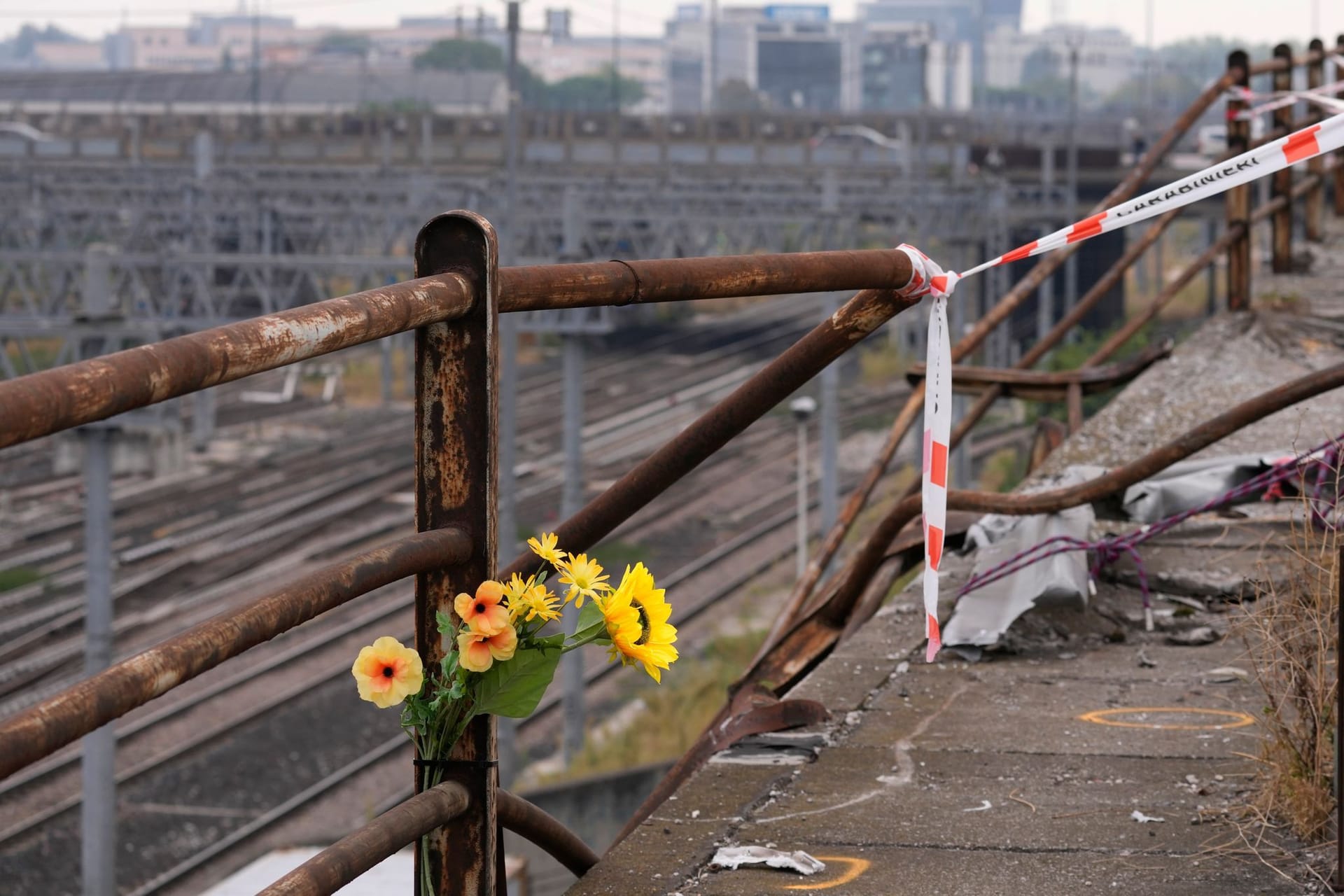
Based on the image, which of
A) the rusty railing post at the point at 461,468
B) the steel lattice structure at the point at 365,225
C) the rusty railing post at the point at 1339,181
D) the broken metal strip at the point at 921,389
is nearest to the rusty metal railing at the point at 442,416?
the rusty railing post at the point at 461,468

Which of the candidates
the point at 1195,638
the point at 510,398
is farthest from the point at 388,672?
the point at 510,398

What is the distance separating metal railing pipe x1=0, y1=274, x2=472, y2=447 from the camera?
5.05 feet

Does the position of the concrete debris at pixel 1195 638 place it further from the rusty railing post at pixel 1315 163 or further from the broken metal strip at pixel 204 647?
the rusty railing post at pixel 1315 163

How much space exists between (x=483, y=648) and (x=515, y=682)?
0.08 m

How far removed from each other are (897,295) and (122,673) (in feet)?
5.69

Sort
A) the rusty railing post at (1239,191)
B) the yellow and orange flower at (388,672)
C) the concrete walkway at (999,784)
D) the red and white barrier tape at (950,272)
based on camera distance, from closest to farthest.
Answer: the yellow and orange flower at (388,672)
the concrete walkway at (999,784)
the red and white barrier tape at (950,272)
the rusty railing post at (1239,191)

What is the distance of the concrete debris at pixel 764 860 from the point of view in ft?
9.80

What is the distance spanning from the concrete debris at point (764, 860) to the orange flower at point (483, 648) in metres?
0.95

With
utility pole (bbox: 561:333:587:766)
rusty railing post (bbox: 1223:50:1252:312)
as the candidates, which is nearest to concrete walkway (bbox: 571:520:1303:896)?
rusty railing post (bbox: 1223:50:1252:312)

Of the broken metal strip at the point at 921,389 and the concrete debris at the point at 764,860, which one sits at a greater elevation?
the broken metal strip at the point at 921,389

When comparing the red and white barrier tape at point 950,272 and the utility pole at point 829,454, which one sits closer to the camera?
the red and white barrier tape at point 950,272

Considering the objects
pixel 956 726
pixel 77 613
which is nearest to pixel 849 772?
pixel 956 726

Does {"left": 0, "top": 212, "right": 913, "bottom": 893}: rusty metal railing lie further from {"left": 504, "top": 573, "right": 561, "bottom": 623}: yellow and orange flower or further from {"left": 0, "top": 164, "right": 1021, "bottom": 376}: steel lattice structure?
{"left": 0, "top": 164, "right": 1021, "bottom": 376}: steel lattice structure

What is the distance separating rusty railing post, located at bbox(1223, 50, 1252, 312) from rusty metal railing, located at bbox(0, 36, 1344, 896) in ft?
17.5
